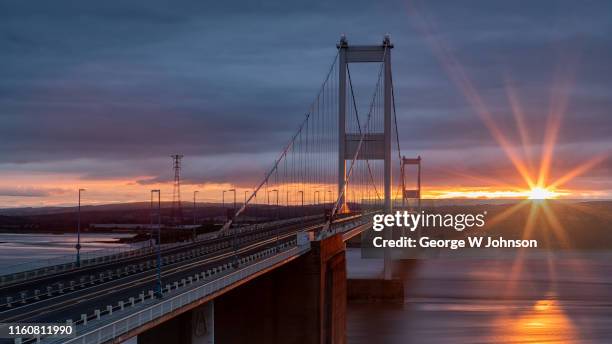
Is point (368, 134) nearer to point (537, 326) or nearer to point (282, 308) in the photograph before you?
point (537, 326)

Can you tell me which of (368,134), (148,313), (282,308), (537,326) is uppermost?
(368,134)

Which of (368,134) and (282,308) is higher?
(368,134)

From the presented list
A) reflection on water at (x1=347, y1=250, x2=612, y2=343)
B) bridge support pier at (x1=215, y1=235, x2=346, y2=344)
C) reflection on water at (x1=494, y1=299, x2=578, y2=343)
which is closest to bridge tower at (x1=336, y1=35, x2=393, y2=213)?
reflection on water at (x1=347, y1=250, x2=612, y2=343)

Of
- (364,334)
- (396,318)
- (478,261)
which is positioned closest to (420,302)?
(396,318)

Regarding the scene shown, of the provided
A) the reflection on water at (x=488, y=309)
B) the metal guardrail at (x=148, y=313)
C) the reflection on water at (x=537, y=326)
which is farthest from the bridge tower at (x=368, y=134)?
the metal guardrail at (x=148, y=313)

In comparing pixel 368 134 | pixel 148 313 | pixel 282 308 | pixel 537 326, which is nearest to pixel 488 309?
pixel 537 326
